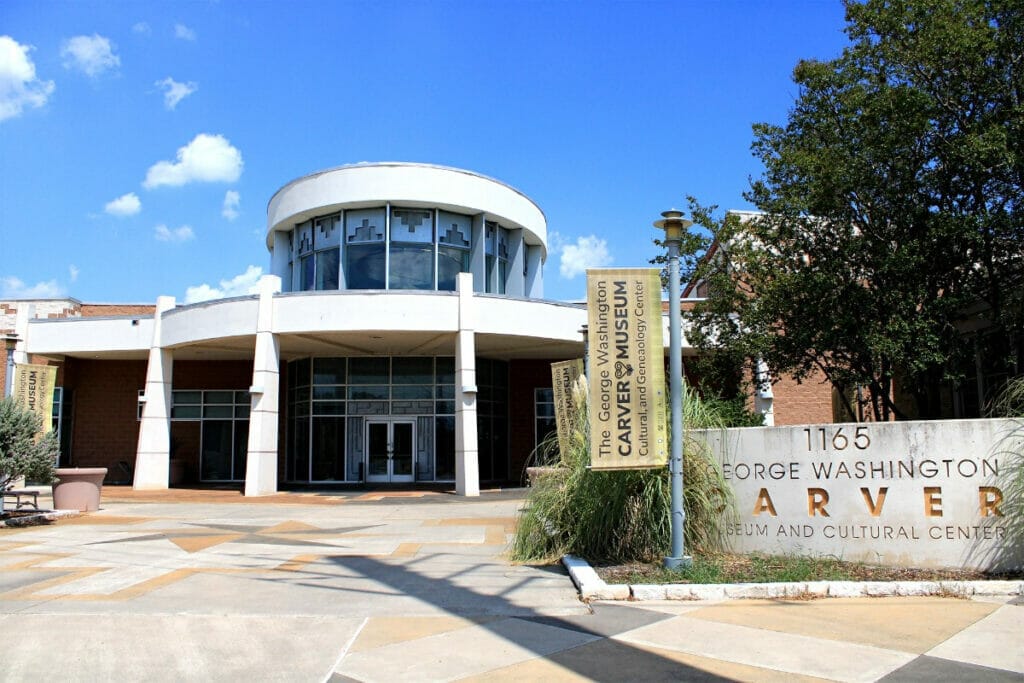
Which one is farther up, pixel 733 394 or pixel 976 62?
pixel 976 62

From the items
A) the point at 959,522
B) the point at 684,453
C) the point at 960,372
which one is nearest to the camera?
the point at 959,522

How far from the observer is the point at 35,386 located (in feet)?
Answer: 66.9

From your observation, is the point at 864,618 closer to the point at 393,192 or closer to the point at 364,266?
the point at 393,192

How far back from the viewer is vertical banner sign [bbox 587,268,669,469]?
9.01 metres

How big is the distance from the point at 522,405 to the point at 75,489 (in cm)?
1534

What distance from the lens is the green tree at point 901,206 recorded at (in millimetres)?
12984

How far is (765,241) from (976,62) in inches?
176

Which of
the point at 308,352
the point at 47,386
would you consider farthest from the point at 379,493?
the point at 47,386

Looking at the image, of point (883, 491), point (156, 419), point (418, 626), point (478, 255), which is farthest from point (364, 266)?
point (418, 626)

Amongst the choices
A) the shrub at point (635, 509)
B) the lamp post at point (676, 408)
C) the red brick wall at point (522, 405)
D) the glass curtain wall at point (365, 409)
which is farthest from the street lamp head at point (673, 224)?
the red brick wall at point (522, 405)

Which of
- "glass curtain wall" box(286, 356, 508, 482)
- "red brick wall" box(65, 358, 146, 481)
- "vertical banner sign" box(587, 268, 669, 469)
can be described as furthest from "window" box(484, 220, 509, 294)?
"vertical banner sign" box(587, 268, 669, 469)

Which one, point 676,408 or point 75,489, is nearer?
point 676,408

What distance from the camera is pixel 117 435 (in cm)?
2977

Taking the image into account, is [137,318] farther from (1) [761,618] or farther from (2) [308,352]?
(1) [761,618]
